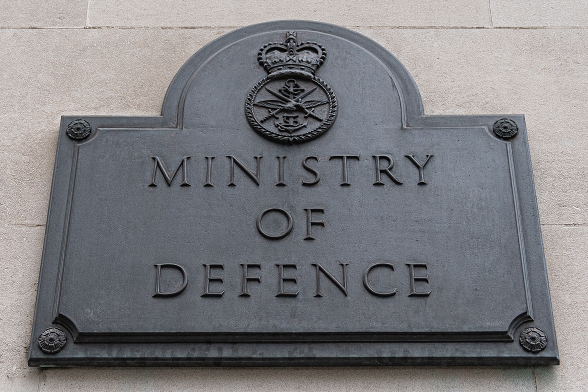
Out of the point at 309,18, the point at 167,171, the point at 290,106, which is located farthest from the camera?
the point at 309,18

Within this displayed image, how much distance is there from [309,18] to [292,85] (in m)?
0.72

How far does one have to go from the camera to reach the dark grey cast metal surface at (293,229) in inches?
145

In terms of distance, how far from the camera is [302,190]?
13.4 feet

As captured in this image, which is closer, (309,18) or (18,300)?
(18,300)

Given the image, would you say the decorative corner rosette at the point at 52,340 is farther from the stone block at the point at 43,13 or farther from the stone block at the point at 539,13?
the stone block at the point at 539,13

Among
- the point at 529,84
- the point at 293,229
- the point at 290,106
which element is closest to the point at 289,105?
the point at 290,106

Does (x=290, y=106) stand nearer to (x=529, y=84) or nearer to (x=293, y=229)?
(x=293, y=229)

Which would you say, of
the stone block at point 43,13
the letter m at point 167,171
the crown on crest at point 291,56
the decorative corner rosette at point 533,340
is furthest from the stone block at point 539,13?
the stone block at point 43,13

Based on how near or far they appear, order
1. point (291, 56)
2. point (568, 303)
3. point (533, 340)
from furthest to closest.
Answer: point (291, 56) → point (568, 303) → point (533, 340)

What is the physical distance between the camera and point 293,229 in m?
3.96

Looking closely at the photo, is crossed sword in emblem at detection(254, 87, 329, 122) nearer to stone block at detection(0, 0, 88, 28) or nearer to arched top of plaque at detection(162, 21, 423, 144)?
arched top of plaque at detection(162, 21, 423, 144)

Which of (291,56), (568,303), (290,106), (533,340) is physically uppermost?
(291,56)

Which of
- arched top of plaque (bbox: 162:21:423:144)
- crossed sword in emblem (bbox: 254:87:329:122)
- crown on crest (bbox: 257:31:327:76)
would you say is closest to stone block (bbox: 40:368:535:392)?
arched top of plaque (bbox: 162:21:423:144)

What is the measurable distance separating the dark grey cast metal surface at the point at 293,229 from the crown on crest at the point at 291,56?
1 centimetres
